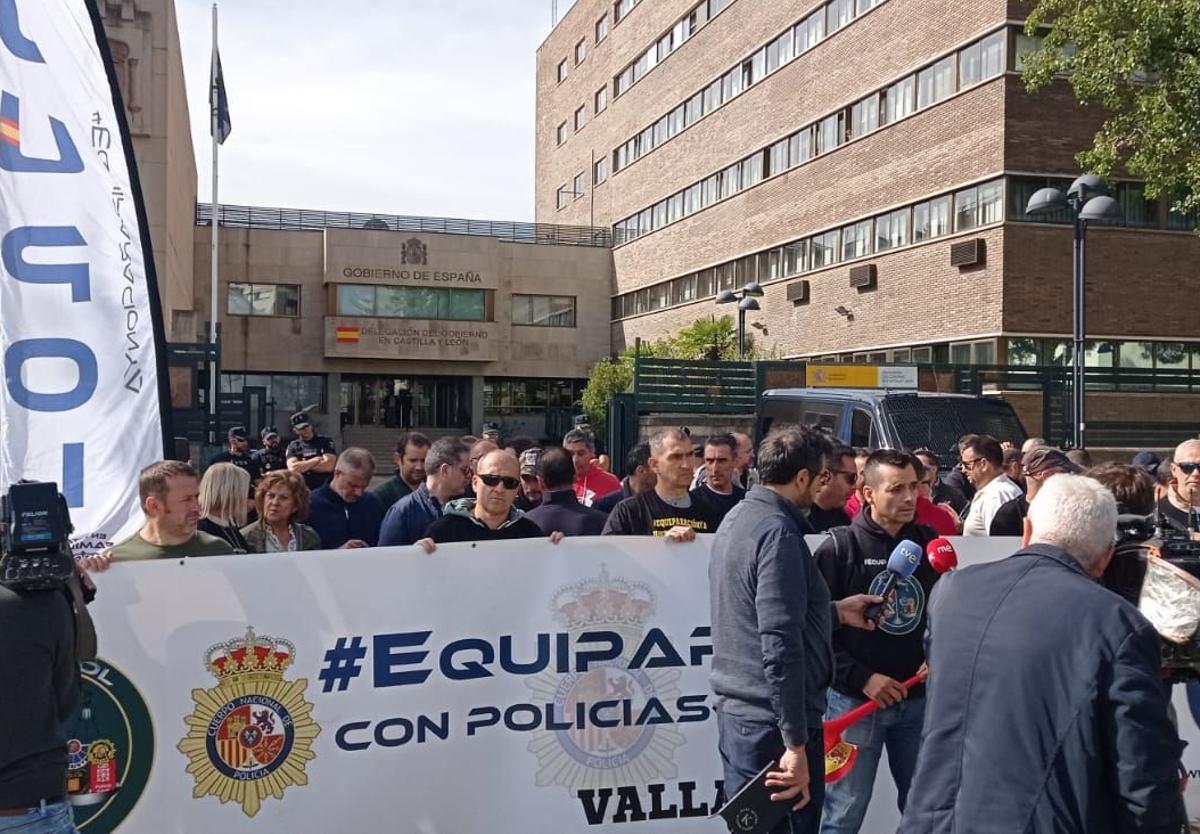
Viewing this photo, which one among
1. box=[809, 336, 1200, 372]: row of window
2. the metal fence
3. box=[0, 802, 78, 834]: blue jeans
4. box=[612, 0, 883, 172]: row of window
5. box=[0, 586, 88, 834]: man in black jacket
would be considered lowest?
box=[0, 802, 78, 834]: blue jeans

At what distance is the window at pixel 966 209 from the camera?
25484mm

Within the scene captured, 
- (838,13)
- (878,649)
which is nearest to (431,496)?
(878,649)

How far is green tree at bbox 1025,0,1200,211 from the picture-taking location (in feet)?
57.1

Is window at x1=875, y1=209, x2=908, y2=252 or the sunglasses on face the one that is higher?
window at x1=875, y1=209, x2=908, y2=252

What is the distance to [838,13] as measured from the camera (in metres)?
30.6

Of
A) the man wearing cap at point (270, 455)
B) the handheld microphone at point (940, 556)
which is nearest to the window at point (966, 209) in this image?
the man wearing cap at point (270, 455)

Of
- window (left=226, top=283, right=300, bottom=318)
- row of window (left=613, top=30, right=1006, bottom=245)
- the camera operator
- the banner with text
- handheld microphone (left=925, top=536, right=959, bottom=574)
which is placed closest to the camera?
the camera operator

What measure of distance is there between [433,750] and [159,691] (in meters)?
1.18

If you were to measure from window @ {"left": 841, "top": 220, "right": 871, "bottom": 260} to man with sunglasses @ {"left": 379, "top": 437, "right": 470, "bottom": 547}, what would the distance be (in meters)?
24.5

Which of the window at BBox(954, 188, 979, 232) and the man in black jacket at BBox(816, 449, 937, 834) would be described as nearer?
the man in black jacket at BBox(816, 449, 937, 834)

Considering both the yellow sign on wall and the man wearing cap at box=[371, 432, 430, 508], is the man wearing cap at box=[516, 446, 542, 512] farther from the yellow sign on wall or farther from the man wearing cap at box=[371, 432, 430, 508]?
the yellow sign on wall

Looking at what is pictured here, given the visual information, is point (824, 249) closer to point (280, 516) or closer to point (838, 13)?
point (838, 13)

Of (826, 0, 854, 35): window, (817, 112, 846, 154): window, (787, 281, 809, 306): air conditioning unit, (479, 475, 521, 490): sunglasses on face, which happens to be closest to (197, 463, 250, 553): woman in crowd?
(479, 475, 521, 490): sunglasses on face

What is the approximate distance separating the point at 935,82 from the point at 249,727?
1007 inches
